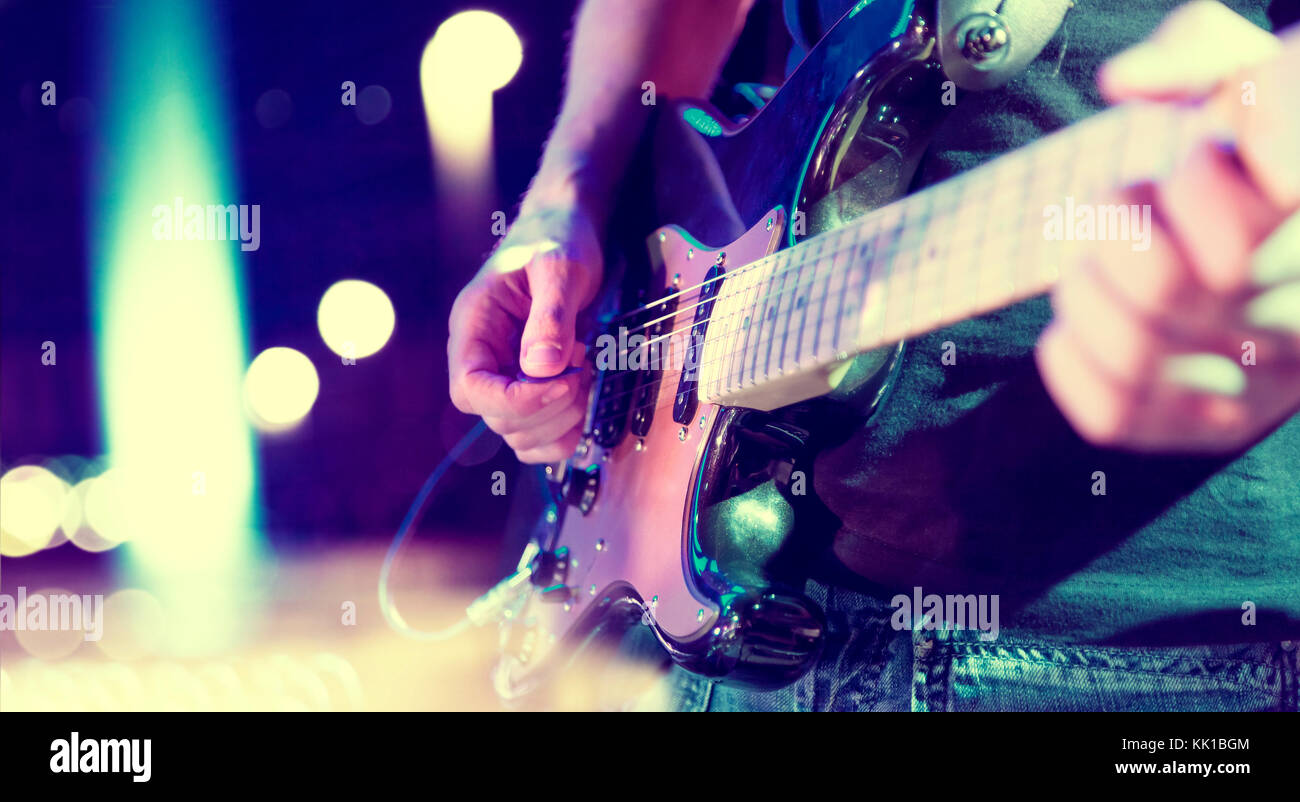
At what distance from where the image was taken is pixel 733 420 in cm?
89

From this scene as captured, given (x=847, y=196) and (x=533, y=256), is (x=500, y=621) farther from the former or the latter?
(x=847, y=196)

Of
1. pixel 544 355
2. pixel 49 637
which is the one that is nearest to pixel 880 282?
pixel 544 355

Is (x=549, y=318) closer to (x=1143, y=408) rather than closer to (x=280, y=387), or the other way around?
(x=1143, y=408)

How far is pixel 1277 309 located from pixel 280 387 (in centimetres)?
239

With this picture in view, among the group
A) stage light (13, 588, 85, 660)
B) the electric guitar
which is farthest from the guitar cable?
stage light (13, 588, 85, 660)

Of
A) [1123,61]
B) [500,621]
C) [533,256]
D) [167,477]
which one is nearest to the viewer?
[1123,61]

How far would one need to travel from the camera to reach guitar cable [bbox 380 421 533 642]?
1231 mm

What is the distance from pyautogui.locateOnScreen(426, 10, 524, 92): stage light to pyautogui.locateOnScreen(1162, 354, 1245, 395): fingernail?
2.02 metres

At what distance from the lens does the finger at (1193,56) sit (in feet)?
1.70

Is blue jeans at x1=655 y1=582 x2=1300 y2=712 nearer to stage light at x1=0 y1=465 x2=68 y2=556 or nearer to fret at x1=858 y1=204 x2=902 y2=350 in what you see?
fret at x1=858 y1=204 x2=902 y2=350

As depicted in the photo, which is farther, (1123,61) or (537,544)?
(537,544)
